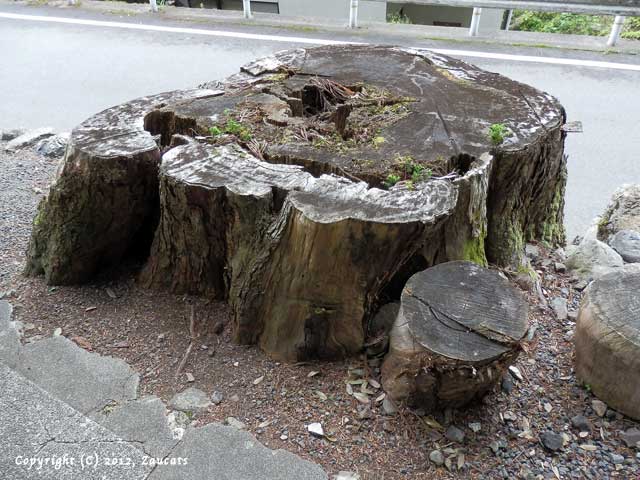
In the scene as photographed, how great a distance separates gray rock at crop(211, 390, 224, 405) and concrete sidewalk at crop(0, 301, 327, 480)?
117 millimetres

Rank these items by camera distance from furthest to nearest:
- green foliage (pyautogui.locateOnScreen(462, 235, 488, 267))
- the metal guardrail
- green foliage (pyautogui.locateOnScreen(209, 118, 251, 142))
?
1. the metal guardrail
2. green foliage (pyautogui.locateOnScreen(209, 118, 251, 142))
3. green foliage (pyautogui.locateOnScreen(462, 235, 488, 267))

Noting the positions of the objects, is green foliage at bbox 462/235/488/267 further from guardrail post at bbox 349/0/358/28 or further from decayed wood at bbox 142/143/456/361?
guardrail post at bbox 349/0/358/28

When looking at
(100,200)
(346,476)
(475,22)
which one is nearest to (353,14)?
(475,22)

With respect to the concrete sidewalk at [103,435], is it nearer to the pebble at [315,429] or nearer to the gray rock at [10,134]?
the pebble at [315,429]

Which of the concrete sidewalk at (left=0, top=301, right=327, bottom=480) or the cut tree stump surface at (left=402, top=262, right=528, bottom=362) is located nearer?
the cut tree stump surface at (left=402, top=262, right=528, bottom=362)

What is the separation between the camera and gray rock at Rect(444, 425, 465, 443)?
2.04m

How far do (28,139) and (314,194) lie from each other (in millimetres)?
3887

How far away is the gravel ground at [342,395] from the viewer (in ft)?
6.58

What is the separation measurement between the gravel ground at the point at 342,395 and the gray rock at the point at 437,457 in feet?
0.05

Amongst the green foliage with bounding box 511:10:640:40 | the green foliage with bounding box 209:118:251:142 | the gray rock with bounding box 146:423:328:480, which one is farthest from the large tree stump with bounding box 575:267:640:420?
the green foliage with bounding box 511:10:640:40

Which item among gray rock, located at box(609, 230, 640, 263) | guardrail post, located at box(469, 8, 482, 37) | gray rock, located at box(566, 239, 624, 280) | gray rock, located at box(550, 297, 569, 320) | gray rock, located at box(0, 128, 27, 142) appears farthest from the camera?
guardrail post, located at box(469, 8, 482, 37)

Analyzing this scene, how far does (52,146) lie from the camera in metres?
4.69

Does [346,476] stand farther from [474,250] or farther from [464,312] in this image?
[474,250]

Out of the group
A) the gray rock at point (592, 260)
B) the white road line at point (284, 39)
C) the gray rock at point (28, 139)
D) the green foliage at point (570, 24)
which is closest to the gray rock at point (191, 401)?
the gray rock at point (592, 260)
